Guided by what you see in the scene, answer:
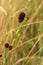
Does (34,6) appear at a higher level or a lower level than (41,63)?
higher

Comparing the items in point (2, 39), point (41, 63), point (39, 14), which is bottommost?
point (41, 63)

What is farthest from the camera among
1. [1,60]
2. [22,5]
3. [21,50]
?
[22,5]

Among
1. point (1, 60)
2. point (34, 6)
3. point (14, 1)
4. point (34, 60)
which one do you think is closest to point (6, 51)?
point (1, 60)

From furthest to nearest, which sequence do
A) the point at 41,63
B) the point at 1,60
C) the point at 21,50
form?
the point at 21,50, the point at 41,63, the point at 1,60

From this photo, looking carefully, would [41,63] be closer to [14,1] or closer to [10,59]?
[10,59]

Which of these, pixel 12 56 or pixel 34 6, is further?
pixel 34 6

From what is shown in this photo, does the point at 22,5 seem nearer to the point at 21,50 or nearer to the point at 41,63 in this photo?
the point at 21,50
